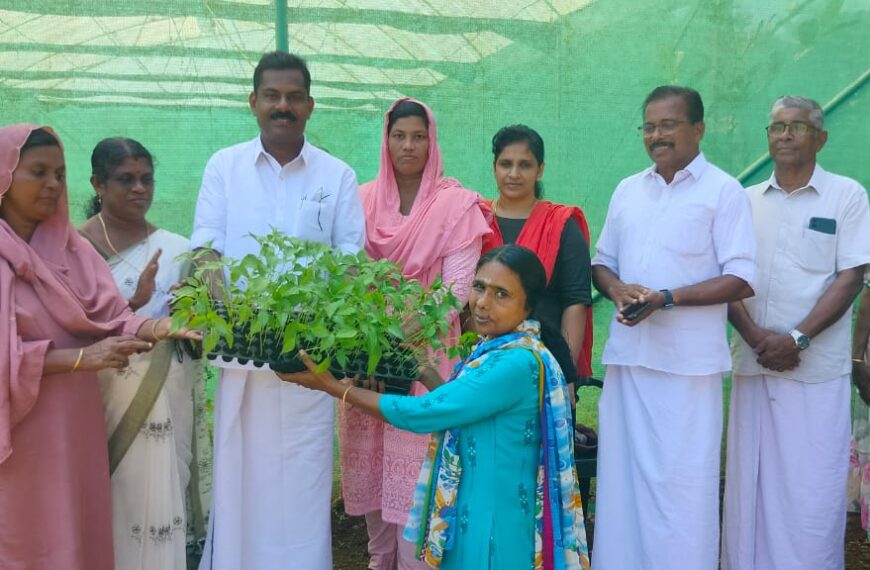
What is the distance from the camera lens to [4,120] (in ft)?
14.9

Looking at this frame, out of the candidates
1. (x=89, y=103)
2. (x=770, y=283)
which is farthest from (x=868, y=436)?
(x=89, y=103)

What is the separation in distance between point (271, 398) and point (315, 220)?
0.75m

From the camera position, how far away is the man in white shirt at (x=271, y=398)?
3609mm

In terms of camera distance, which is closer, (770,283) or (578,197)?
(770,283)

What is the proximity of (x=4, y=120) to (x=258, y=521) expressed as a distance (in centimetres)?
251

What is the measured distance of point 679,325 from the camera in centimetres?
→ 377

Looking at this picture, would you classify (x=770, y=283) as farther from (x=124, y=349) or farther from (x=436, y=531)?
(x=124, y=349)

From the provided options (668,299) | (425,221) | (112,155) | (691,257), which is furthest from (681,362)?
(112,155)

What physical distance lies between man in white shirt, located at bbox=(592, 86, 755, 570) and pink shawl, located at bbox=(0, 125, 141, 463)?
80.9 inches

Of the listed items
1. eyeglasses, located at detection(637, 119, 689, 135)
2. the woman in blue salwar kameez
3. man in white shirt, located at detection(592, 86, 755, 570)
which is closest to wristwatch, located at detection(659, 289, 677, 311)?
man in white shirt, located at detection(592, 86, 755, 570)

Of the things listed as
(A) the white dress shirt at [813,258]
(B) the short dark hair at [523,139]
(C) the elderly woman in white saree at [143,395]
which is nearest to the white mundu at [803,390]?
(A) the white dress shirt at [813,258]

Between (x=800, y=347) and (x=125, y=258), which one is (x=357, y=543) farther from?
(x=800, y=347)

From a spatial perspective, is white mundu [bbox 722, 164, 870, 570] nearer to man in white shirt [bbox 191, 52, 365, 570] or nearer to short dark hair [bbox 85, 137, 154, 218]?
man in white shirt [bbox 191, 52, 365, 570]

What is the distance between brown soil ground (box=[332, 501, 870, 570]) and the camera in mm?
4641
